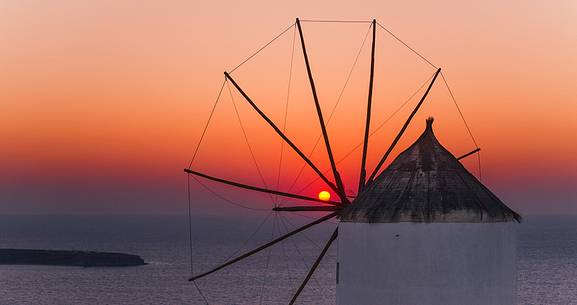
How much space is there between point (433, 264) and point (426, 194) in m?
A: 1.62

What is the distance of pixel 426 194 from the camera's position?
75.5 ft

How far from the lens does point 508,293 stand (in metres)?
23.0

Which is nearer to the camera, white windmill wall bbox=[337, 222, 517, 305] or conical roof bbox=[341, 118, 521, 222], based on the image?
white windmill wall bbox=[337, 222, 517, 305]

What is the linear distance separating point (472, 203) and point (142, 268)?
170 meters

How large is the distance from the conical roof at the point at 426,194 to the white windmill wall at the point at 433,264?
21cm

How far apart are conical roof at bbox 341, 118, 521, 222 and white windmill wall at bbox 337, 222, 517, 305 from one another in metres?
0.21

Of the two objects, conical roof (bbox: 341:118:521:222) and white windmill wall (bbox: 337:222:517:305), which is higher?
conical roof (bbox: 341:118:521:222)

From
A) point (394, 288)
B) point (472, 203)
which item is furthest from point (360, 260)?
point (472, 203)

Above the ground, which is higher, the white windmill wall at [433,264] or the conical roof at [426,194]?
the conical roof at [426,194]

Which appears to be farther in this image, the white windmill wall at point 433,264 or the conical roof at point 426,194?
the conical roof at point 426,194

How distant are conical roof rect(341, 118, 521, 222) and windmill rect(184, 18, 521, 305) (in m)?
0.02

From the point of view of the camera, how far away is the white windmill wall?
72.7 feet

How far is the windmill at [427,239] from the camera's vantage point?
22.2 m

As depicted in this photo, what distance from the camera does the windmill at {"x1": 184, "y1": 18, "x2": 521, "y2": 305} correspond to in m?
22.2
